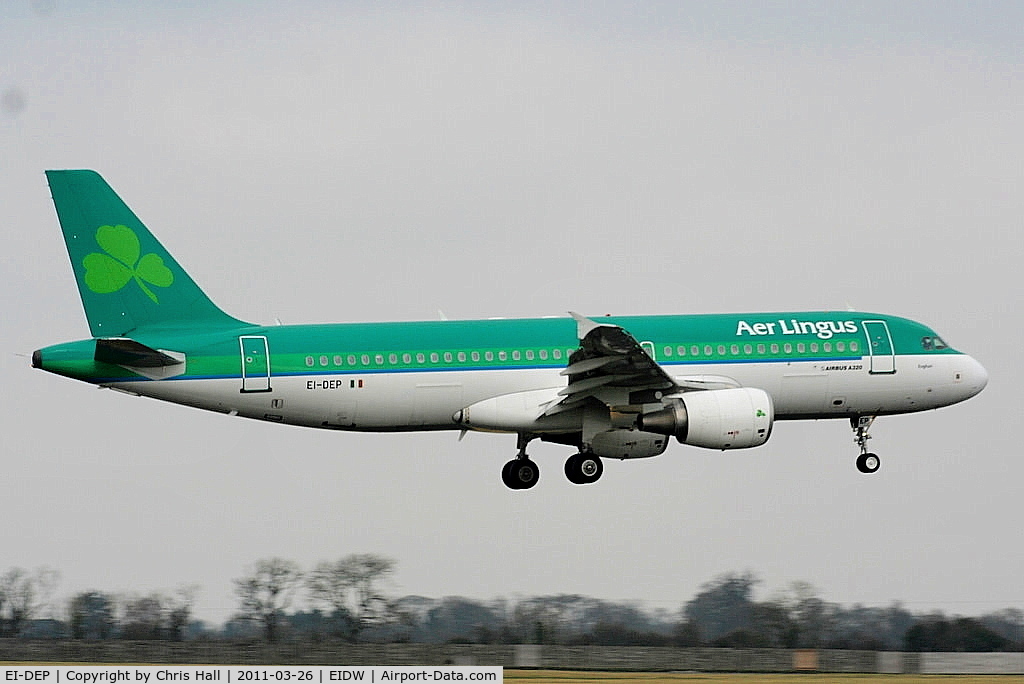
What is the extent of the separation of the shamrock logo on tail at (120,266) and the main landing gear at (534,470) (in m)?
11.8

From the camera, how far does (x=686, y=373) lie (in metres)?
55.4

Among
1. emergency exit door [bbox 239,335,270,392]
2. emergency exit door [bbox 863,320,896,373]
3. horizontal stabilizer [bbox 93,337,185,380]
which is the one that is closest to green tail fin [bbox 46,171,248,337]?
emergency exit door [bbox 239,335,270,392]

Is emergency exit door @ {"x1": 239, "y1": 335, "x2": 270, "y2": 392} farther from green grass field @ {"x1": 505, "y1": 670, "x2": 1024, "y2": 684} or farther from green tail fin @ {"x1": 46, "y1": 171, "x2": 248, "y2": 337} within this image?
green grass field @ {"x1": 505, "y1": 670, "x2": 1024, "y2": 684}

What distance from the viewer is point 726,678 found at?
151ft

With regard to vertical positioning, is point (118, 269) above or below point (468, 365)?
above

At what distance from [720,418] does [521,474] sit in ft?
24.9

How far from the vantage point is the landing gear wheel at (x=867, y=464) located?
5909cm

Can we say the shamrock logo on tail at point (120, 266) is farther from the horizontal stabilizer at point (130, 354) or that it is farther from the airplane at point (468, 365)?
the horizontal stabilizer at point (130, 354)

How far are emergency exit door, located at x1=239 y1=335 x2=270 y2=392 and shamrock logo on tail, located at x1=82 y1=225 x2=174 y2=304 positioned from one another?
3350 mm
